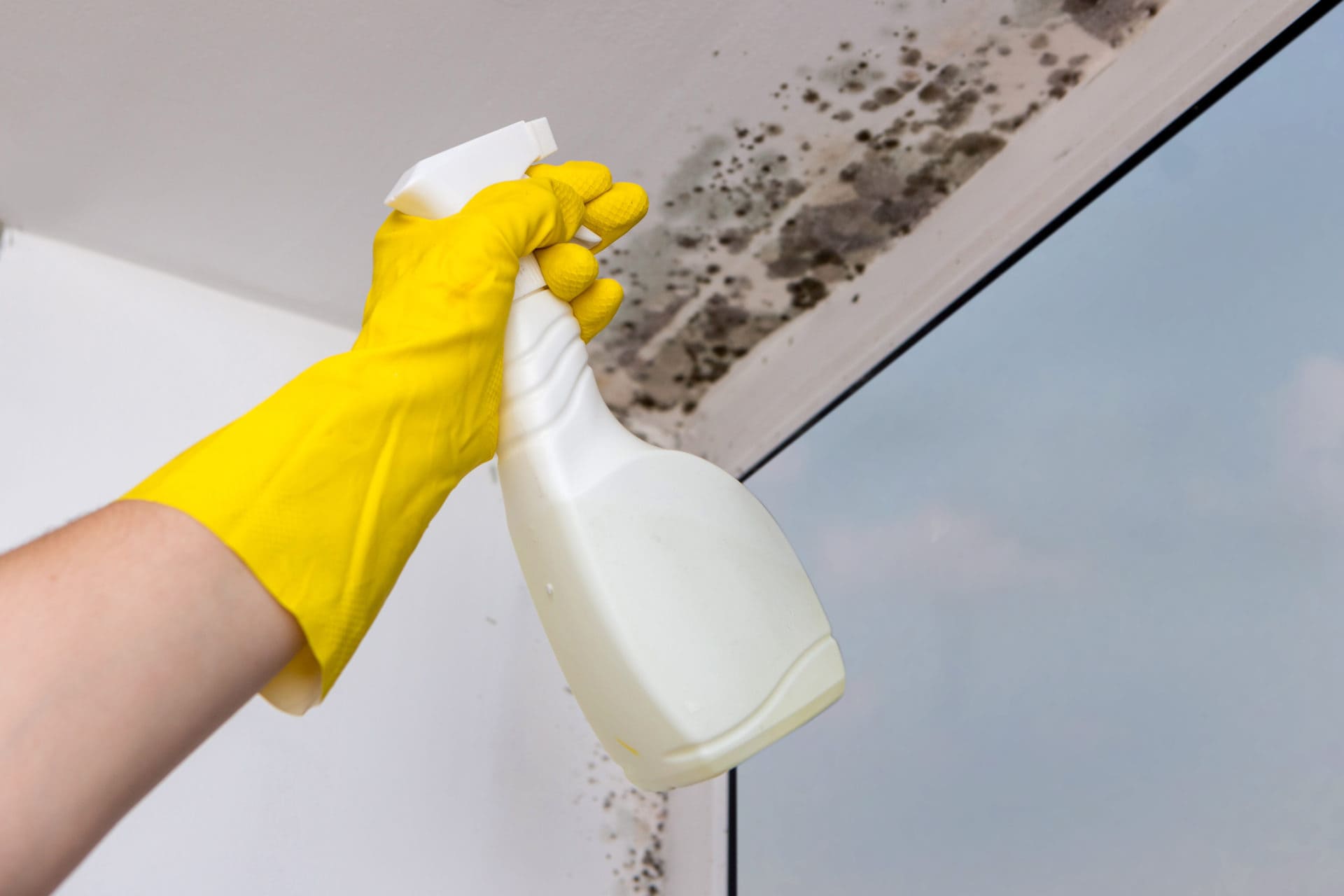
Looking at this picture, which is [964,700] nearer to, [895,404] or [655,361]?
[895,404]

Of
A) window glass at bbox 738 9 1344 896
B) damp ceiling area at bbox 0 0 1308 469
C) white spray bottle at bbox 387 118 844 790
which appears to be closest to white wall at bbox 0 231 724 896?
damp ceiling area at bbox 0 0 1308 469

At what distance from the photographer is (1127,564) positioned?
0.91m

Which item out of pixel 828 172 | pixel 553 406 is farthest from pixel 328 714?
pixel 828 172

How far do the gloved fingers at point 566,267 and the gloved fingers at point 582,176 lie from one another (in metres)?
0.09

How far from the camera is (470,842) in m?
1.35

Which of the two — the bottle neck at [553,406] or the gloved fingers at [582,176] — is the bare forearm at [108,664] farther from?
the gloved fingers at [582,176]

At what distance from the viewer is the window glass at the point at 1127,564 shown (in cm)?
79

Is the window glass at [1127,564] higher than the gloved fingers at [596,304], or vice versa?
the gloved fingers at [596,304]

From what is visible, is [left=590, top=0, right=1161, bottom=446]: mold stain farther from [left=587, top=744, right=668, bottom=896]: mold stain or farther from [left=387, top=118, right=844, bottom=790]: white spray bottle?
[left=587, top=744, right=668, bottom=896]: mold stain

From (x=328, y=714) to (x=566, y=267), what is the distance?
779 mm

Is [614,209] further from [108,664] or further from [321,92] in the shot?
[108,664]

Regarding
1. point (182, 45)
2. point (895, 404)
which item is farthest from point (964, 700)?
point (182, 45)

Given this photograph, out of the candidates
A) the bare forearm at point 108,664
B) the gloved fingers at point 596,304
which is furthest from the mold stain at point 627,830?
the bare forearm at point 108,664

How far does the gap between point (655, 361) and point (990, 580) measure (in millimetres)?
789
